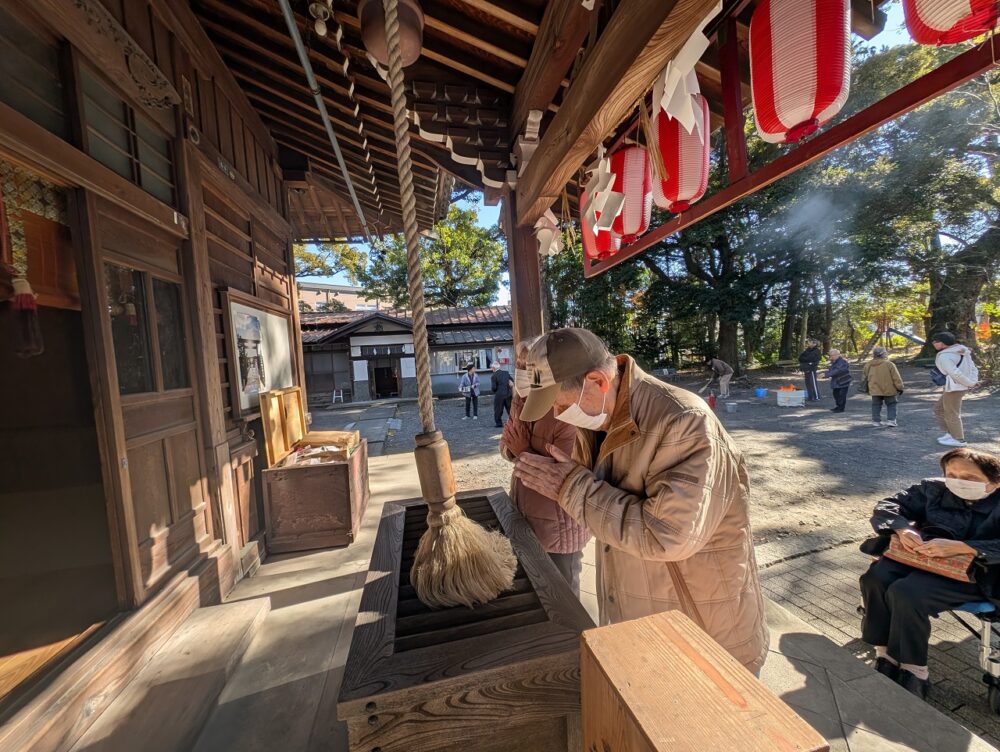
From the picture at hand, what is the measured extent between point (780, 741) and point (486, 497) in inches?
75.9

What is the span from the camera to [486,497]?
2422mm

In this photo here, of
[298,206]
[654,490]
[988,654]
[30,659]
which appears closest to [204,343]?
[30,659]

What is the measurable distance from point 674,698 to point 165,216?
138 inches

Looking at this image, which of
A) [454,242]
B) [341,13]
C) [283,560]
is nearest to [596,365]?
[341,13]

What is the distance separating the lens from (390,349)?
1845 centimetres

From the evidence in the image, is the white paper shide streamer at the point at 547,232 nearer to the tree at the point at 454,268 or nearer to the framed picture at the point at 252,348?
the framed picture at the point at 252,348

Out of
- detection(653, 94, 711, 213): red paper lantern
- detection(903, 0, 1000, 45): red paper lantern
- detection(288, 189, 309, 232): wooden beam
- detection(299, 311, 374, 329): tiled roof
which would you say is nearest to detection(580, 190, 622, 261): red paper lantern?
detection(653, 94, 711, 213): red paper lantern

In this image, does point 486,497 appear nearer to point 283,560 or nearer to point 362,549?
point 362,549

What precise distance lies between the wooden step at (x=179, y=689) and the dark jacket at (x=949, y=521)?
3777mm

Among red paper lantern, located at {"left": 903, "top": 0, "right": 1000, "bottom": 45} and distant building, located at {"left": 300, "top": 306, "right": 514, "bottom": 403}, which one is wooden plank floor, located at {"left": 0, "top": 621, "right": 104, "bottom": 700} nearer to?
red paper lantern, located at {"left": 903, "top": 0, "right": 1000, "bottom": 45}

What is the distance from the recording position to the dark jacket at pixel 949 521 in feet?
7.06

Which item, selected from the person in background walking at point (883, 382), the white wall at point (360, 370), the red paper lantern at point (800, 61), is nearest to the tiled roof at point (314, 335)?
the white wall at point (360, 370)

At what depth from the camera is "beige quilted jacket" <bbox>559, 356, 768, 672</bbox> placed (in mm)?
1238

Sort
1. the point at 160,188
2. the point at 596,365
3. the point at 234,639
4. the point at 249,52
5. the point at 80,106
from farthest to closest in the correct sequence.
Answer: the point at 249,52 < the point at 160,188 < the point at 234,639 < the point at 80,106 < the point at 596,365
